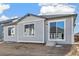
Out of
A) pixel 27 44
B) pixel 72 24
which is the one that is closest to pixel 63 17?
pixel 72 24

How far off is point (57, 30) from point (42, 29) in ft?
0.87

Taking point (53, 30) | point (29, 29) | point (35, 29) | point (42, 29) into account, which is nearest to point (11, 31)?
point (29, 29)

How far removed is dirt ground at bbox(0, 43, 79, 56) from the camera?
7172 mm

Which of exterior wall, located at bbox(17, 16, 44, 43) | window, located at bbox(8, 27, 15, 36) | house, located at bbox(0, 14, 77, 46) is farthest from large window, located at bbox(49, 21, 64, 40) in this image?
window, located at bbox(8, 27, 15, 36)

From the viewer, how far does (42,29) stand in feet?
23.6

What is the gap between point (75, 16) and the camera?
7117 millimetres

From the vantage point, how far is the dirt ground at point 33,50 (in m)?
7.17

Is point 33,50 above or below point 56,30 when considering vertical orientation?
below

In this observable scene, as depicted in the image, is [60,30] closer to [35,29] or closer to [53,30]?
[53,30]

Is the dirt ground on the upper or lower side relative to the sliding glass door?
lower

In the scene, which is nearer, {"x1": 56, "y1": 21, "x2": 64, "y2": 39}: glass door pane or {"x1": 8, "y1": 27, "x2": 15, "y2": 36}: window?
{"x1": 56, "y1": 21, "x2": 64, "y2": 39}: glass door pane

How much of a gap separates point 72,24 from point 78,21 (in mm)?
116

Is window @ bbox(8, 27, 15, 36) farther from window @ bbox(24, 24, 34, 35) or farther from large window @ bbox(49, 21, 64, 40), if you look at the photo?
large window @ bbox(49, 21, 64, 40)

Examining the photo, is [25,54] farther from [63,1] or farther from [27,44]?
[63,1]
